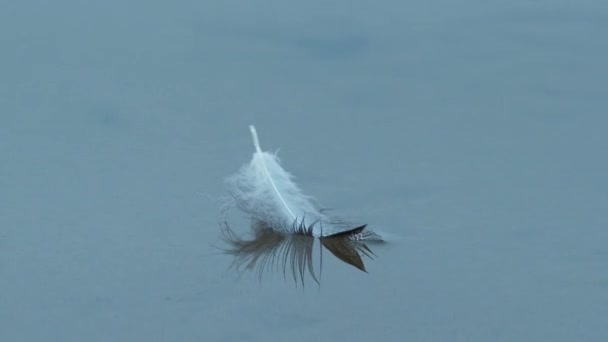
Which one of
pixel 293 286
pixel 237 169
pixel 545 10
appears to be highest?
pixel 545 10

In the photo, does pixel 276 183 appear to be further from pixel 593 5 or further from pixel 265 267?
pixel 593 5

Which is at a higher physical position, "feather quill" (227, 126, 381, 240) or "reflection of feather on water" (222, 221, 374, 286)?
"feather quill" (227, 126, 381, 240)

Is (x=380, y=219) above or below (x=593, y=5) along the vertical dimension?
below

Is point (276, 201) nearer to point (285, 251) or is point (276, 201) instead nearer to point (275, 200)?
point (275, 200)

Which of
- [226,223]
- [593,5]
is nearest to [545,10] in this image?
[593,5]

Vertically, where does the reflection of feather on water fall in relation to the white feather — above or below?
below
